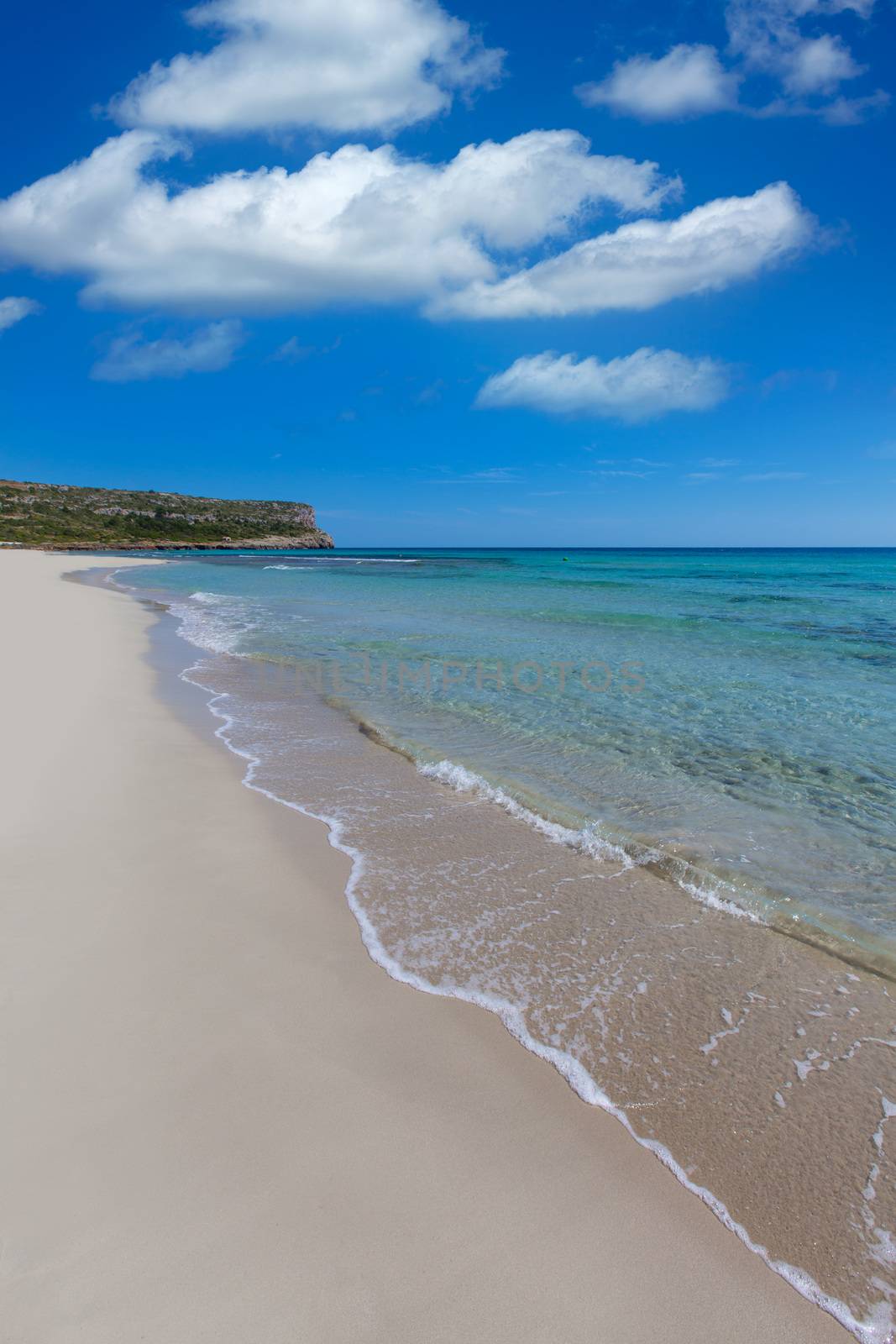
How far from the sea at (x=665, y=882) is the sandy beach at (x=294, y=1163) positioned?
20 cm

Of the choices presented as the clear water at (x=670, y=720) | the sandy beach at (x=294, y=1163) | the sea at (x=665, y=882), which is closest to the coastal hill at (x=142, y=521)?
the clear water at (x=670, y=720)

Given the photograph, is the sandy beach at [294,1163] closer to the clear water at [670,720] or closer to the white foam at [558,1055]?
the white foam at [558,1055]

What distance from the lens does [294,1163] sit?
228 cm

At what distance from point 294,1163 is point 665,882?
297 cm

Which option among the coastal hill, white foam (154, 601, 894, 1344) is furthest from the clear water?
the coastal hill

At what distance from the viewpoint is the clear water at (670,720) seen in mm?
4898

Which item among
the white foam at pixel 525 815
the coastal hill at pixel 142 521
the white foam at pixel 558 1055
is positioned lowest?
the white foam at pixel 558 1055

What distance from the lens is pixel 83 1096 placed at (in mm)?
2496

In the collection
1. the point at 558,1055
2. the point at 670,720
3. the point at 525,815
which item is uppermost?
the point at 670,720

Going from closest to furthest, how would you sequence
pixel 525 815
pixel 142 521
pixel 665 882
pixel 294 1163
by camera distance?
pixel 294 1163 < pixel 665 882 < pixel 525 815 < pixel 142 521

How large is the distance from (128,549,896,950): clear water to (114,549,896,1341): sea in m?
0.04

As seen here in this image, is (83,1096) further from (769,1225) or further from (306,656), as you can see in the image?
(306,656)

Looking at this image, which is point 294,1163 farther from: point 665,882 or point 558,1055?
point 665,882

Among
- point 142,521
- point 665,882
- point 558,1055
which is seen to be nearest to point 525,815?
point 665,882
